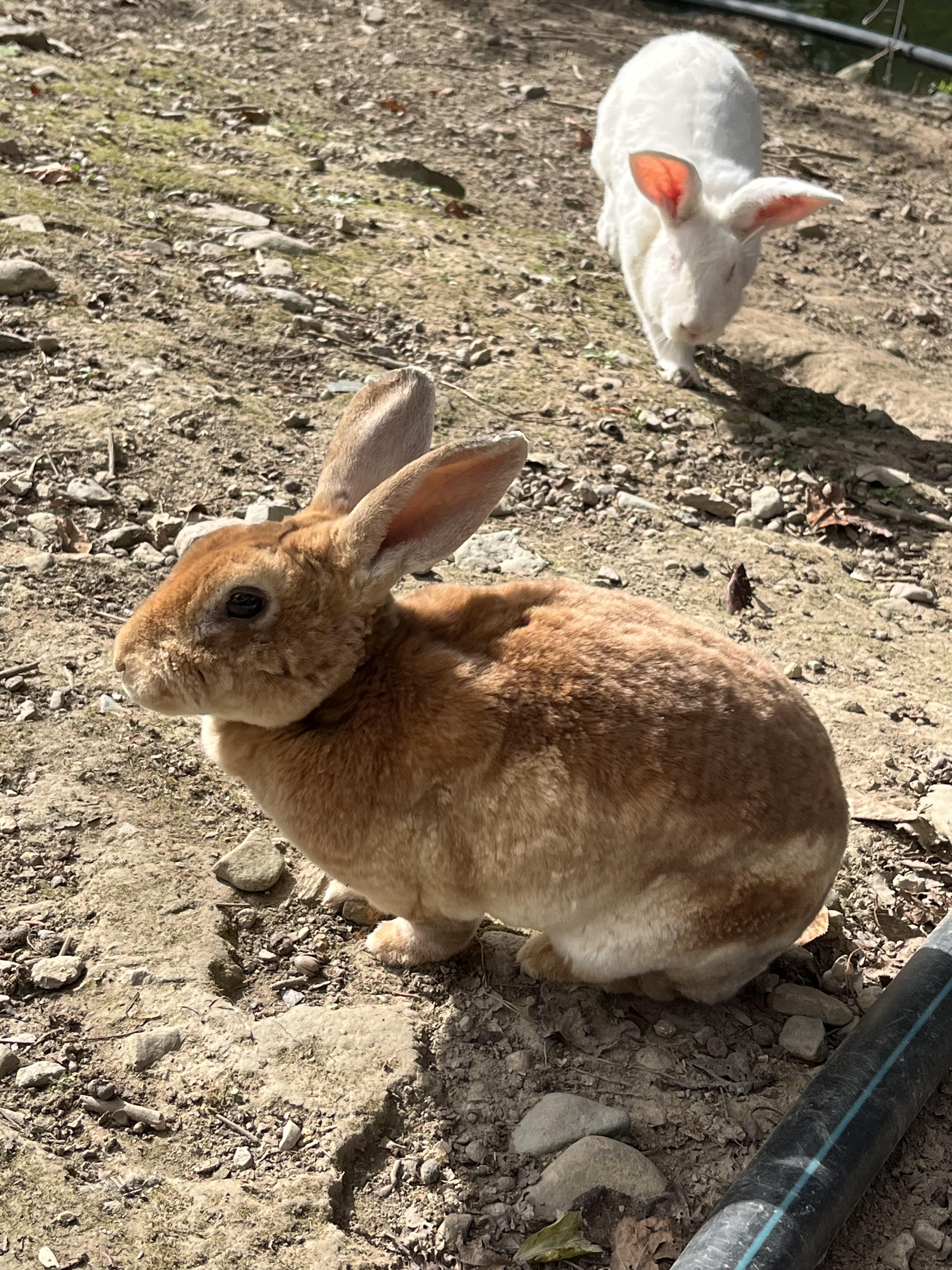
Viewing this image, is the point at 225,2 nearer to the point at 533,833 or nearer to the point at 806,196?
the point at 806,196

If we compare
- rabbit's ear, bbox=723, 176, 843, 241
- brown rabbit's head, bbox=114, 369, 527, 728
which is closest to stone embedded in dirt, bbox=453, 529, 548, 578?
brown rabbit's head, bbox=114, 369, 527, 728

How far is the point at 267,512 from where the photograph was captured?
16.0 ft

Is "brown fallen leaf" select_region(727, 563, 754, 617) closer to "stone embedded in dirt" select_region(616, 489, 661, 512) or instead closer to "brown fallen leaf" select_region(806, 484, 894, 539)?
"stone embedded in dirt" select_region(616, 489, 661, 512)

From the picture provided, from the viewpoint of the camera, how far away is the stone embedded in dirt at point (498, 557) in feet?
16.9

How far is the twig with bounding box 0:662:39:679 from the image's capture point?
4.07 meters

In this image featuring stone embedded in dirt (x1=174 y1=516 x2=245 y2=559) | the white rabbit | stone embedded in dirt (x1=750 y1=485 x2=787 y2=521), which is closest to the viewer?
stone embedded in dirt (x1=174 y1=516 x2=245 y2=559)

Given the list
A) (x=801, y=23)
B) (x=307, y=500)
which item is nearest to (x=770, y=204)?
(x=307, y=500)

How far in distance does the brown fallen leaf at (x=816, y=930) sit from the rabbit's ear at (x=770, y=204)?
4572 mm

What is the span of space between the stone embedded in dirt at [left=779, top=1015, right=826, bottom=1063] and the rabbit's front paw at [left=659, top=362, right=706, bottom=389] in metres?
4.47

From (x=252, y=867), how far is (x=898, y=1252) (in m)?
1.98

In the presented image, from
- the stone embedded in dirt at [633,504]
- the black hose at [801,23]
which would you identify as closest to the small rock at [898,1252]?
the stone embedded in dirt at [633,504]

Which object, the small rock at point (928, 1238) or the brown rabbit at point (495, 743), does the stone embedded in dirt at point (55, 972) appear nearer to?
the brown rabbit at point (495, 743)

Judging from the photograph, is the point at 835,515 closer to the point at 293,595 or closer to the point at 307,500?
the point at 307,500

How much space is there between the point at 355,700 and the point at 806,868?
124 cm
